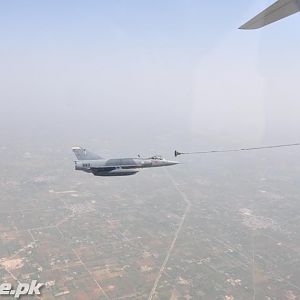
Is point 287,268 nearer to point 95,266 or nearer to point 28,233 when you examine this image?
point 95,266

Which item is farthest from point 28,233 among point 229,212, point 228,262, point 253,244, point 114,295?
point 229,212

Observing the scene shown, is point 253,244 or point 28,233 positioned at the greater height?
point 28,233

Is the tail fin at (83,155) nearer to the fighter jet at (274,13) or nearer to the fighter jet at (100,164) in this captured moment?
the fighter jet at (100,164)

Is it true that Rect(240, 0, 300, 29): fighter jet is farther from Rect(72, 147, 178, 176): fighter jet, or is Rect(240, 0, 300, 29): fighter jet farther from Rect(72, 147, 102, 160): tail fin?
Rect(72, 147, 102, 160): tail fin

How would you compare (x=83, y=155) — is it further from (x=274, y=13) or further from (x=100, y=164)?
(x=274, y=13)

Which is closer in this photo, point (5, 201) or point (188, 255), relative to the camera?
point (188, 255)

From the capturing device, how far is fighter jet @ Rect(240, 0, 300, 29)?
7047 mm

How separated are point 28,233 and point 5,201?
46.7 meters

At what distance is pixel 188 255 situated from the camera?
423 ft

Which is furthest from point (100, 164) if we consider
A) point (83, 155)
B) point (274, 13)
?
point (274, 13)

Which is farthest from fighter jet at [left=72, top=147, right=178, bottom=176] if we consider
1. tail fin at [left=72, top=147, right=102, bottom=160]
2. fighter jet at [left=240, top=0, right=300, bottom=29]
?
fighter jet at [left=240, top=0, right=300, bottom=29]

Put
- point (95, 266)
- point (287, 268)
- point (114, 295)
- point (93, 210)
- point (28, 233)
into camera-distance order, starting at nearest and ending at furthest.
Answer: point (114, 295) < point (95, 266) < point (287, 268) < point (28, 233) < point (93, 210)

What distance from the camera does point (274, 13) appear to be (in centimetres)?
753

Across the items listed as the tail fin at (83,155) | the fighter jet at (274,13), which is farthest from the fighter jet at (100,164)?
the fighter jet at (274,13)
